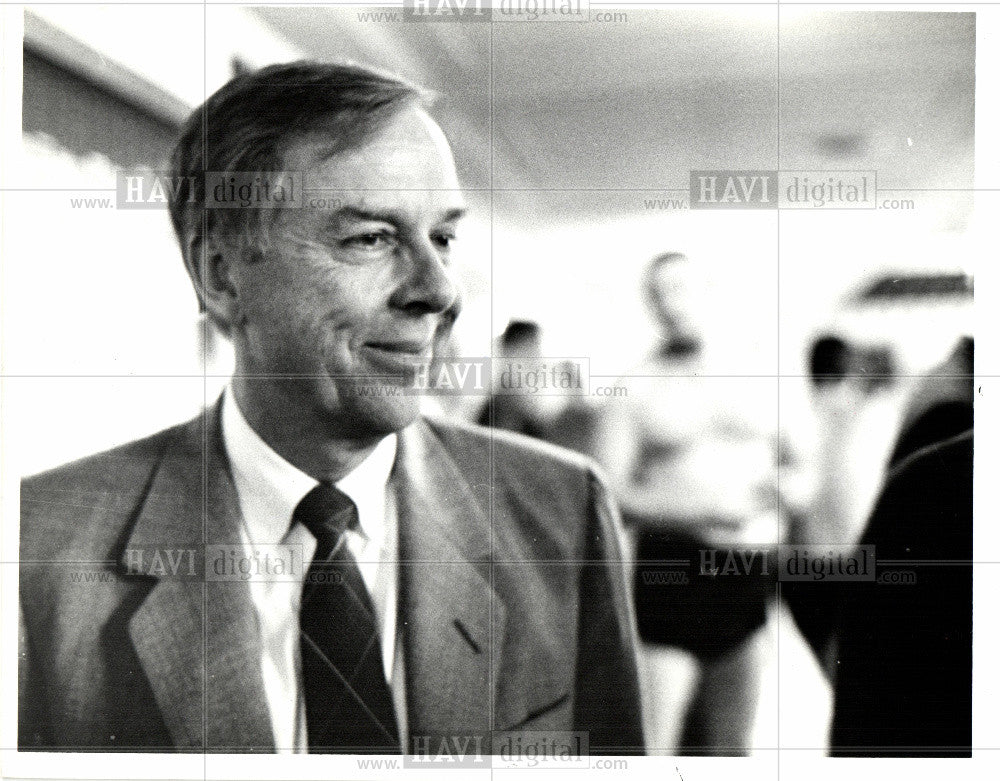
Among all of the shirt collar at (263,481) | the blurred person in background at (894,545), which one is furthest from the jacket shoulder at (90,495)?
the blurred person in background at (894,545)

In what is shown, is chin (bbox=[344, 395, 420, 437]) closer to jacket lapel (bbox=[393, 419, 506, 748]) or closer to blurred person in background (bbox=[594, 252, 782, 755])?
jacket lapel (bbox=[393, 419, 506, 748])

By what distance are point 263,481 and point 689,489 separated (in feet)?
3.47

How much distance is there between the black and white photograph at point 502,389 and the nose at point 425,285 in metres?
0.01

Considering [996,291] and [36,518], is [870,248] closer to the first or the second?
[996,291]

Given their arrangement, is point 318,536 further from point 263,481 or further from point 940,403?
point 940,403

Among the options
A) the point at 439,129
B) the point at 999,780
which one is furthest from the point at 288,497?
the point at 999,780

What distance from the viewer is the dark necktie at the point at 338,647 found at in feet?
8.31

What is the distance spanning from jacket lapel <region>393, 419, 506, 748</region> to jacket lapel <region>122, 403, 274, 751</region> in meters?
0.39

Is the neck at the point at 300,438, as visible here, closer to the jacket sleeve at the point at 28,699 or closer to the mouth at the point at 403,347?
the mouth at the point at 403,347

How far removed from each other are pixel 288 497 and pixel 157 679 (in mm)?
553

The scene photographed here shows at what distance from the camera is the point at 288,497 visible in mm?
2555

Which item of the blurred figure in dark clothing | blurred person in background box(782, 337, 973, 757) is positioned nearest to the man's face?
blurred person in background box(782, 337, 973, 757)

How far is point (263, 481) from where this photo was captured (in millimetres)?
2561

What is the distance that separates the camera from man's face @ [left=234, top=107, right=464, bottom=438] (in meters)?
2.50
